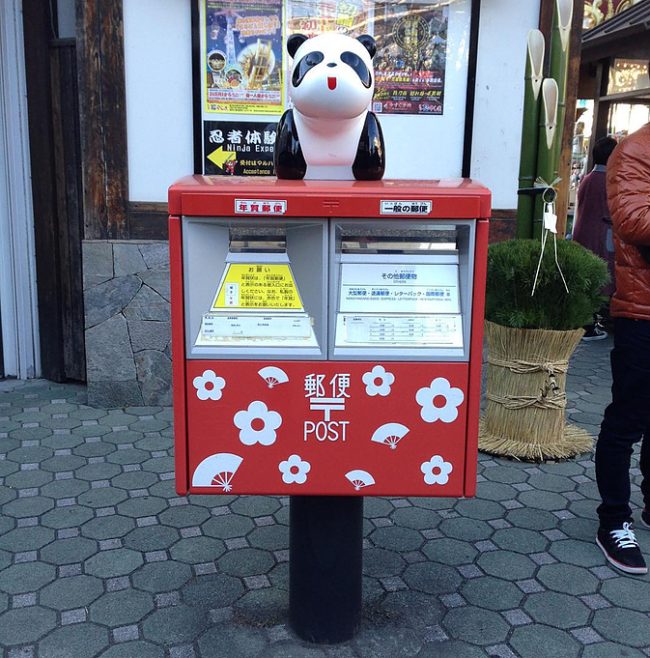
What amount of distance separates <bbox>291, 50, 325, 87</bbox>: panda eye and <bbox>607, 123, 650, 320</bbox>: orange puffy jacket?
4.21ft

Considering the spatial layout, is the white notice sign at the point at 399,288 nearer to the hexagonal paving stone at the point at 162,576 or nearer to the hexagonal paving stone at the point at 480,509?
the hexagonal paving stone at the point at 162,576

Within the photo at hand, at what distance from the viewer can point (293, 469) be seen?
2.22 metres

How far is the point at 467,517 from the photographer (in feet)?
11.6

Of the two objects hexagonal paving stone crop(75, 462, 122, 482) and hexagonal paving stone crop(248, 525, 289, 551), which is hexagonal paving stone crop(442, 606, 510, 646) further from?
hexagonal paving stone crop(75, 462, 122, 482)

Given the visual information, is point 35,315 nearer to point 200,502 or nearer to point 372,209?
point 200,502

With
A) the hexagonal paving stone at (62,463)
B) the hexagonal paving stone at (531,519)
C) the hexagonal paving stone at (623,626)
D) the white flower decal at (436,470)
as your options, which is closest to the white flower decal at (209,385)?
the white flower decal at (436,470)

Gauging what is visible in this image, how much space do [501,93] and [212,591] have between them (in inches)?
143

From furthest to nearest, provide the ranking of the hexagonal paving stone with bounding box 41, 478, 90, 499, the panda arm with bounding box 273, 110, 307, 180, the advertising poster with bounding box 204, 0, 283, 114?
the advertising poster with bounding box 204, 0, 283, 114 → the hexagonal paving stone with bounding box 41, 478, 90, 499 → the panda arm with bounding box 273, 110, 307, 180

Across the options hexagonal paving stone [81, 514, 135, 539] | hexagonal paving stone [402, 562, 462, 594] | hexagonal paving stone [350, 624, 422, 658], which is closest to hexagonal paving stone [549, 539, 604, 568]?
hexagonal paving stone [402, 562, 462, 594]

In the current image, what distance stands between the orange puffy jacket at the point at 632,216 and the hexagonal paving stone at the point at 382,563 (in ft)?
4.59

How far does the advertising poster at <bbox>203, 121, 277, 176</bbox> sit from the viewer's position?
4.74 m

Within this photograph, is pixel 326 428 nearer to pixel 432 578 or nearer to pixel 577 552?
pixel 432 578

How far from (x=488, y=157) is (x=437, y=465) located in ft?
10.5

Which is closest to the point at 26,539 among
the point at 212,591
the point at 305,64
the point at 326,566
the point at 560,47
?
the point at 212,591
